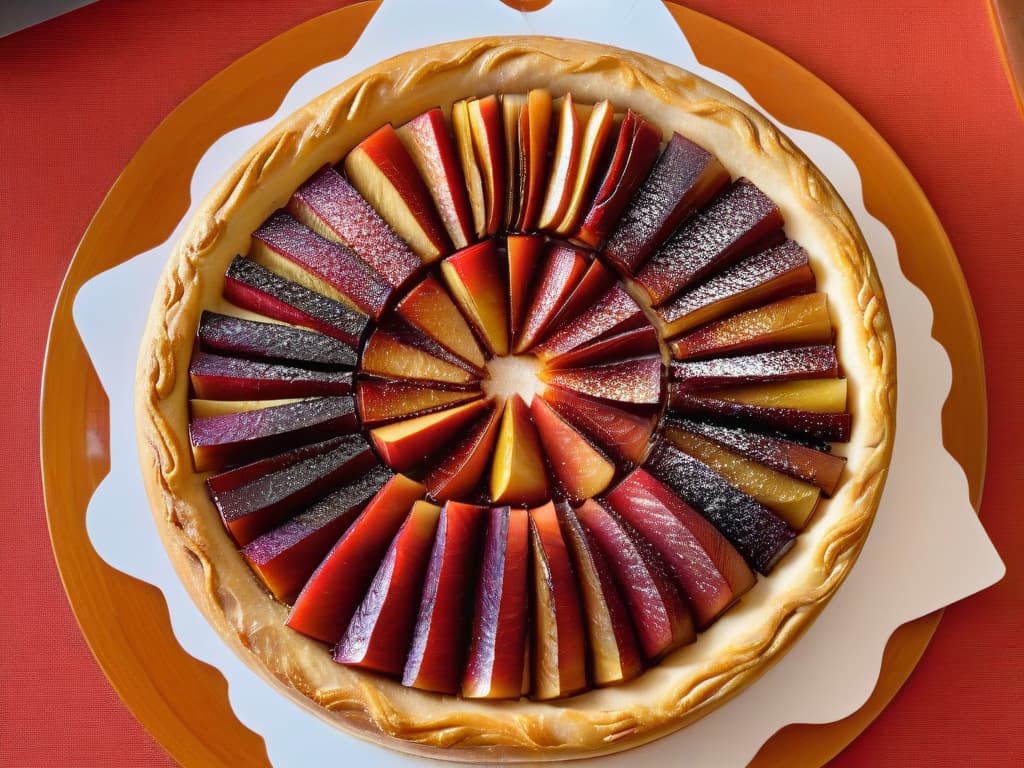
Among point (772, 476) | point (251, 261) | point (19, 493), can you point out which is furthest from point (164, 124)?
point (772, 476)

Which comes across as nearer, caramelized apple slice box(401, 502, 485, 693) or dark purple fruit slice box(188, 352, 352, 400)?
caramelized apple slice box(401, 502, 485, 693)

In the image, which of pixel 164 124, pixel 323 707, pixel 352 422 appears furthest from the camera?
pixel 164 124

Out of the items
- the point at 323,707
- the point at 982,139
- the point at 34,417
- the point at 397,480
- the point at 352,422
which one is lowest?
the point at 323,707

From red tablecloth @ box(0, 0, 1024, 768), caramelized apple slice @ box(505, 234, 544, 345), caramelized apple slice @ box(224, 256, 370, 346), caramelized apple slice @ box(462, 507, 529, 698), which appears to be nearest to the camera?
caramelized apple slice @ box(462, 507, 529, 698)

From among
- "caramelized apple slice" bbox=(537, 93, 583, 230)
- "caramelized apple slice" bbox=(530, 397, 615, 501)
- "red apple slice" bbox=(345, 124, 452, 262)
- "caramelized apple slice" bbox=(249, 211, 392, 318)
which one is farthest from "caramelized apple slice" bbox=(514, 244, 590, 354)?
"caramelized apple slice" bbox=(249, 211, 392, 318)

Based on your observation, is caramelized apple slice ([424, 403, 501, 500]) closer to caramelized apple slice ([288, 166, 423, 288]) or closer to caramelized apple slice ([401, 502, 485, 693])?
caramelized apple slice ([401, 502, 485, 693])

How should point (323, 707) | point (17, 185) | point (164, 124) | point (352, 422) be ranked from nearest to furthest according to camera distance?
point (323, 707)
point (352, 422)
point (164, 124)
point (17, 185)

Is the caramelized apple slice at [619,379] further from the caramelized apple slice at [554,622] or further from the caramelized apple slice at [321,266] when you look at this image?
the caramelized apple slice at [321,266]

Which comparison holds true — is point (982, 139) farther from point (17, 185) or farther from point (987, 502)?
point (17, 185)
